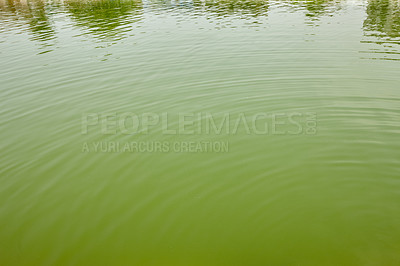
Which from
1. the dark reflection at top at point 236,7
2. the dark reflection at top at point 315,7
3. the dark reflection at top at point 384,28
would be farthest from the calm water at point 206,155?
the dark reflection at top at point 236,7

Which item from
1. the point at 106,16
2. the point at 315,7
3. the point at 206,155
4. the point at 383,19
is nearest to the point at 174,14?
the point at 106,16

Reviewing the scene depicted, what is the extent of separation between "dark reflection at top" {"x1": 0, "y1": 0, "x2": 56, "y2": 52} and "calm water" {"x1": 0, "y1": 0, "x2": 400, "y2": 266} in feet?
15.8

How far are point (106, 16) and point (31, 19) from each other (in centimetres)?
553

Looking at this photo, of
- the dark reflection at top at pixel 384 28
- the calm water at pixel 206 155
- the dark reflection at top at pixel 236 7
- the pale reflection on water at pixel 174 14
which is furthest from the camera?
the dark reflection at top at pixel 236 7

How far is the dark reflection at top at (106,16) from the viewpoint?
54.5 feet

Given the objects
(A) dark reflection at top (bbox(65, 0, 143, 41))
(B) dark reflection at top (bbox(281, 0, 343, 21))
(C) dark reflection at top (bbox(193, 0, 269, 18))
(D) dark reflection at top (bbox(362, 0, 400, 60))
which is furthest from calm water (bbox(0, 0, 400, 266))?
(C) dark reflection at top (bbox(193, 0, 269, 18))

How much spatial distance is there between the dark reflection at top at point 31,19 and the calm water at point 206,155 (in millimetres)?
4803

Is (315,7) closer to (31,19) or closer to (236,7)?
(236,7)

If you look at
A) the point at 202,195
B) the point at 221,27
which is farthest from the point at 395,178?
the point at 221,27

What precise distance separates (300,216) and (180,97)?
4.90 metres

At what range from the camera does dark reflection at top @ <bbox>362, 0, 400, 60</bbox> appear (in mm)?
10914

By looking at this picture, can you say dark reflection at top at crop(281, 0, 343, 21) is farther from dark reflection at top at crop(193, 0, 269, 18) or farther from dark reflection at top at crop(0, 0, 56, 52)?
dark reflection at top at crop(0, 0, 56, 52)

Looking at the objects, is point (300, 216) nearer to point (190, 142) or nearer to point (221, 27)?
point (190, 142)

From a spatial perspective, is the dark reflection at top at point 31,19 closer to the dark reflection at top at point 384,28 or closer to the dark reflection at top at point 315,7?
the dark reflection at top at point 384,28
